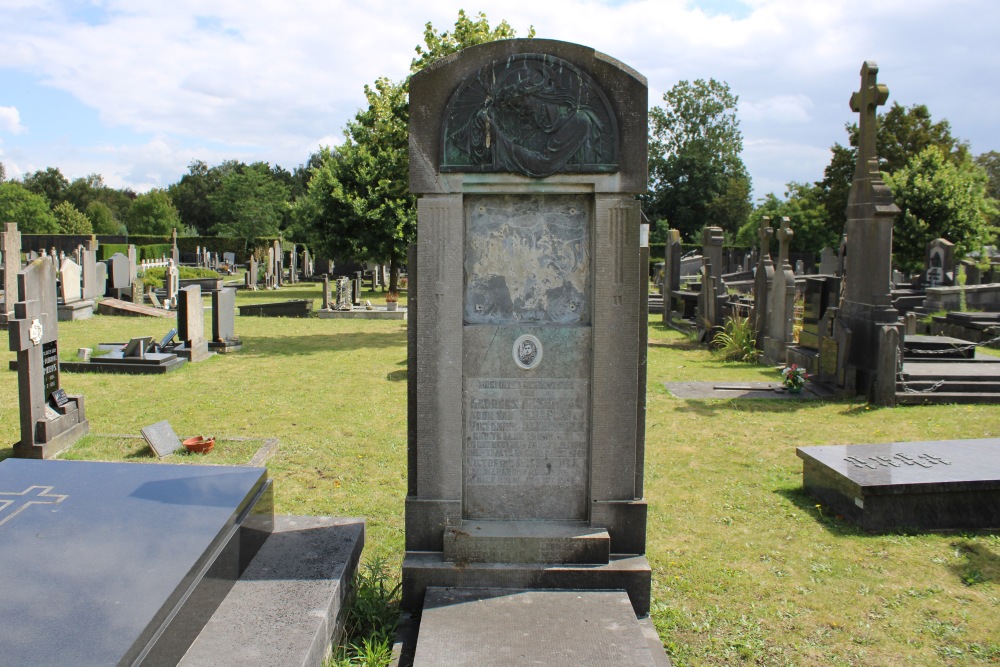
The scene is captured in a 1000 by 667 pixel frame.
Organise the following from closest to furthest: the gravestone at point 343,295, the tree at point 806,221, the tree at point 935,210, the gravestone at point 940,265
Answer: the gravestone at point 343,295
the gravestone at point 940,265
the tree at point 935,210
the tree at point 806,221

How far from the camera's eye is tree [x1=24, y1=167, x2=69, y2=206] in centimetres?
Answer: 7588

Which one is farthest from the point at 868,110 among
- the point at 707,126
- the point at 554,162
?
the point at 707,126

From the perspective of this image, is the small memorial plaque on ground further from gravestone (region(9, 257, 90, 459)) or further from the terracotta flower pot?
gravestone (region(9, 257, 90, 459))

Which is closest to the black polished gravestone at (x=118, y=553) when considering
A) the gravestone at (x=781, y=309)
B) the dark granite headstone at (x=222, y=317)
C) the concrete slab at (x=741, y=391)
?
the concrete slab at (x=741, y=391)

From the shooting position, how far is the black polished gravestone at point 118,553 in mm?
2889

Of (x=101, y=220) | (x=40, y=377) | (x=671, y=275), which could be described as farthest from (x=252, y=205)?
(x=40, y=377)

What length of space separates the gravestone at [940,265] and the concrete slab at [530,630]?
23.5 m

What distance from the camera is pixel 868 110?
422 inches

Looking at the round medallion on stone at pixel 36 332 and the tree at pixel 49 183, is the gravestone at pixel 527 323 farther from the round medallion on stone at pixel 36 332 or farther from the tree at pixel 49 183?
the tree at pixel 49 183

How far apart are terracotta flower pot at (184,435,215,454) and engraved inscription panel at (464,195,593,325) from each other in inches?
177

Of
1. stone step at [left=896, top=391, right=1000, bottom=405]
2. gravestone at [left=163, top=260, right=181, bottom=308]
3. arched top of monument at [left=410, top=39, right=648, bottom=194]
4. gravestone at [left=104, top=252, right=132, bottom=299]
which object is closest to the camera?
arched top of monument at [left=410, top=39, right=648, bottom=194]

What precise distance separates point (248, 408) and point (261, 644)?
275 inches

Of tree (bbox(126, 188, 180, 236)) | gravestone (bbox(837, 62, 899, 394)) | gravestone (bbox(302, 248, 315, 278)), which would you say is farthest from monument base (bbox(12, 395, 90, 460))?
tree (bbox(126, 188, 180, 236))

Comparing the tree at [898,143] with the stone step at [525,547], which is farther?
the tree at [898,143]
